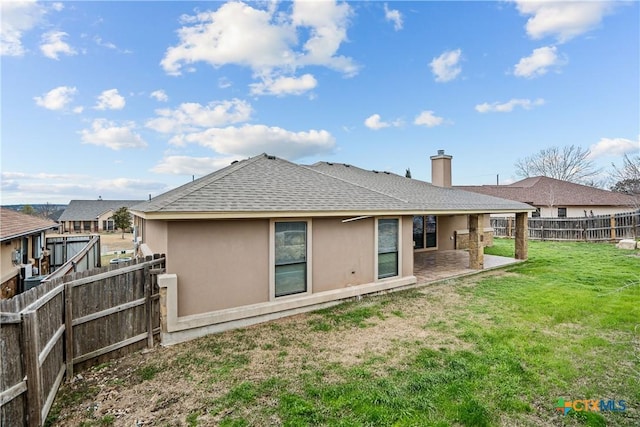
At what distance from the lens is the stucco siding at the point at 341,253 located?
7.14 metres

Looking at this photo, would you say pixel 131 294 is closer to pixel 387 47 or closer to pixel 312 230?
pixel 312 230

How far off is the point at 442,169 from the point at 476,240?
200 inches

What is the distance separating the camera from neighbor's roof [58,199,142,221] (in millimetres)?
43906

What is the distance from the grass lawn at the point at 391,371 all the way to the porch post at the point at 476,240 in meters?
3.50

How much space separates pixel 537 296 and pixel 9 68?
14.6 metres

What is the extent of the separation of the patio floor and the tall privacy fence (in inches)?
374

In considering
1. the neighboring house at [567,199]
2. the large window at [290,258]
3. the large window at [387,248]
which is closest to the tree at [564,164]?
the neighboring house at [567,199]

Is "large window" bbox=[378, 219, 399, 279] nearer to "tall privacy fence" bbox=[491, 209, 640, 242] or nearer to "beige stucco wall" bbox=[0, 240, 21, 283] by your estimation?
"beige stucco wall" bbox=[0, 240, 21, 283]

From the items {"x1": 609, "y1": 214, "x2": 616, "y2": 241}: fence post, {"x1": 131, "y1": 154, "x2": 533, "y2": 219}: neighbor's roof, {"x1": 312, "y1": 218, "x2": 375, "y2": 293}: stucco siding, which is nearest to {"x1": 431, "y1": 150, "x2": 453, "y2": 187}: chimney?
{"x1": 131, "y1": 154, "x2": 533, "y2": 219}: neighbor's roof

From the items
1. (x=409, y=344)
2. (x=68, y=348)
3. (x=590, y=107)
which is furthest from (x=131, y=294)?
(x=590, y=107)

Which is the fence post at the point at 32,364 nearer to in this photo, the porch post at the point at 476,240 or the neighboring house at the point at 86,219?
the porch post at the point at 476,240

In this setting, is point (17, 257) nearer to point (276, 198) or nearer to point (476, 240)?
point (276, 198)

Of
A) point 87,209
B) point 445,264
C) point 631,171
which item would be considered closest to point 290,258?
point 445,264

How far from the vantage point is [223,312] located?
232 inches
